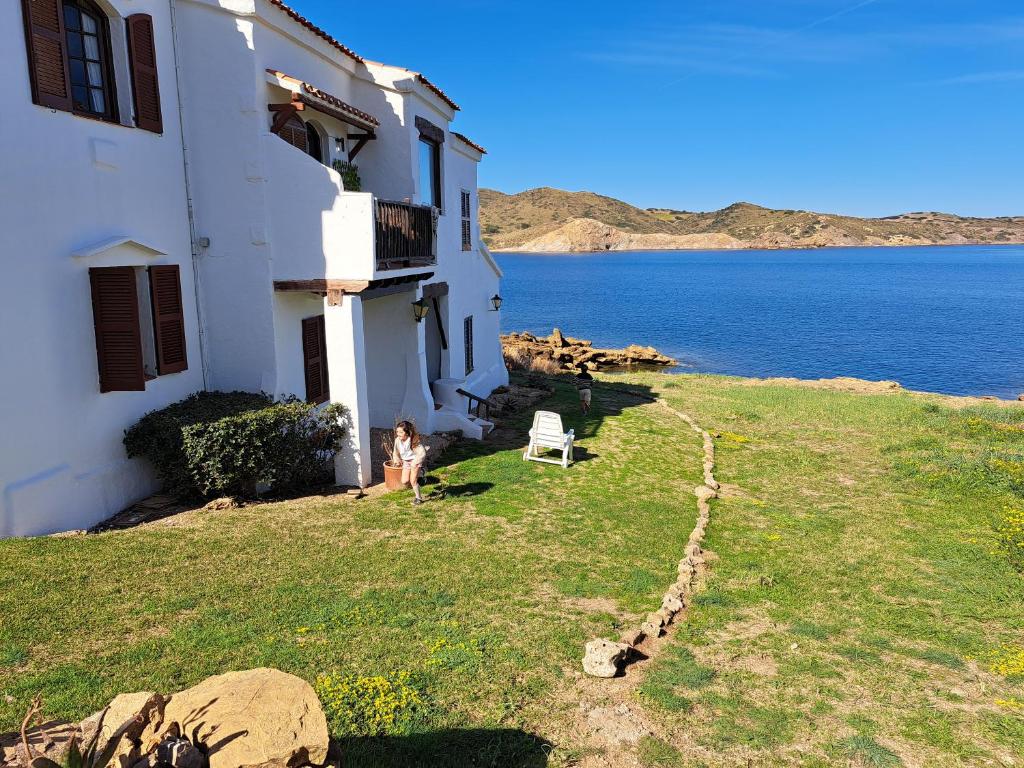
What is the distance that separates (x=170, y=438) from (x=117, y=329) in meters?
1.78

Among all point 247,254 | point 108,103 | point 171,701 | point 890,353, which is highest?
point 108,103

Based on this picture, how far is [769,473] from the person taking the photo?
15250 millimetres

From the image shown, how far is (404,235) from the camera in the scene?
531 inches

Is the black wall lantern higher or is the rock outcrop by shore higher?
the black wall lantern

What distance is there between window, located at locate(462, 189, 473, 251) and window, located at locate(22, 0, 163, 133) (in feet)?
34.1

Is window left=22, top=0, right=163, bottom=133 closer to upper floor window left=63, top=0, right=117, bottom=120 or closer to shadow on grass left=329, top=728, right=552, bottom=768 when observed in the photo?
upper floor window left=63, top=0, right=117, bottom=120

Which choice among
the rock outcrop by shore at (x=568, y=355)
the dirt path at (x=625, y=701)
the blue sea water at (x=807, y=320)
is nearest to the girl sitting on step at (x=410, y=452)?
the dirt path at (x=625, y=701)

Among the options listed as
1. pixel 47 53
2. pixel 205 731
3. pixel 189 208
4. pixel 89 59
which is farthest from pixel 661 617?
pixel 89 59

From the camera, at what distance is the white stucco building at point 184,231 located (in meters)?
8.77

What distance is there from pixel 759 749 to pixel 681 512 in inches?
258

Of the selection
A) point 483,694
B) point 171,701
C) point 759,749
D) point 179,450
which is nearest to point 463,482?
point 179,450

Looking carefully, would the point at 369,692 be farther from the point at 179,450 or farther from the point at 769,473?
the point at 769,473

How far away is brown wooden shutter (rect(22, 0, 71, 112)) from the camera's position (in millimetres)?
8602

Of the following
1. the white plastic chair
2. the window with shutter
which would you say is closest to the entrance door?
the white plastic chair
